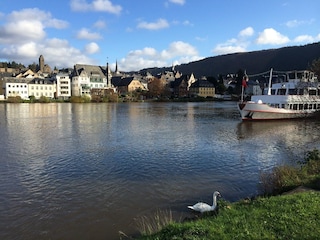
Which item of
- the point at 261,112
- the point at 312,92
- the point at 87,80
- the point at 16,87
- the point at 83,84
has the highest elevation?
the point at 87,80

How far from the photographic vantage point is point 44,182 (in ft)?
49.9

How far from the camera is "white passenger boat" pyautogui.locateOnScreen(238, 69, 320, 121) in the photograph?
46.2 metres

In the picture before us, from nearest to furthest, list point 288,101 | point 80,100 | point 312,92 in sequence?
point 288,101, point 312,92, point 80,100

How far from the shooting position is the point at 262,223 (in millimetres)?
7488

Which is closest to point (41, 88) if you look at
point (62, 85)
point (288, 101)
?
point (62, 85)

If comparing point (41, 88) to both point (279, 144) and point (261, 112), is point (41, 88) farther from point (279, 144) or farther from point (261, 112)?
point (279, 144)

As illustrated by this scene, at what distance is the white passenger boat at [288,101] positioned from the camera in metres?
46.2

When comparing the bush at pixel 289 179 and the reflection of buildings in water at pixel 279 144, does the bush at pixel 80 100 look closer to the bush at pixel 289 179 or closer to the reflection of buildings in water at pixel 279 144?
the reflection of buildings in water at pixel 279 144

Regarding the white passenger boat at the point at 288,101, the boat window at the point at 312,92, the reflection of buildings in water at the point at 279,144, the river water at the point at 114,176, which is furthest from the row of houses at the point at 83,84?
the reflection of buildings in water at the point at 279,144

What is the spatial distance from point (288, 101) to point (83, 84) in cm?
10600

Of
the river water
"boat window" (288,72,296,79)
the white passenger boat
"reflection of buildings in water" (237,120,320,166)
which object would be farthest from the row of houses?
"reflection of buildings in water" (237,120,320,166)

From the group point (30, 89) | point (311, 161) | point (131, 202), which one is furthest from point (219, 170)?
point (30, 89)

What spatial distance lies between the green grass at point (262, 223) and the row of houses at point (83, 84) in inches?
4885

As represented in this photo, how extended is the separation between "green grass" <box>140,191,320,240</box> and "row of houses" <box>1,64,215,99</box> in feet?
407
